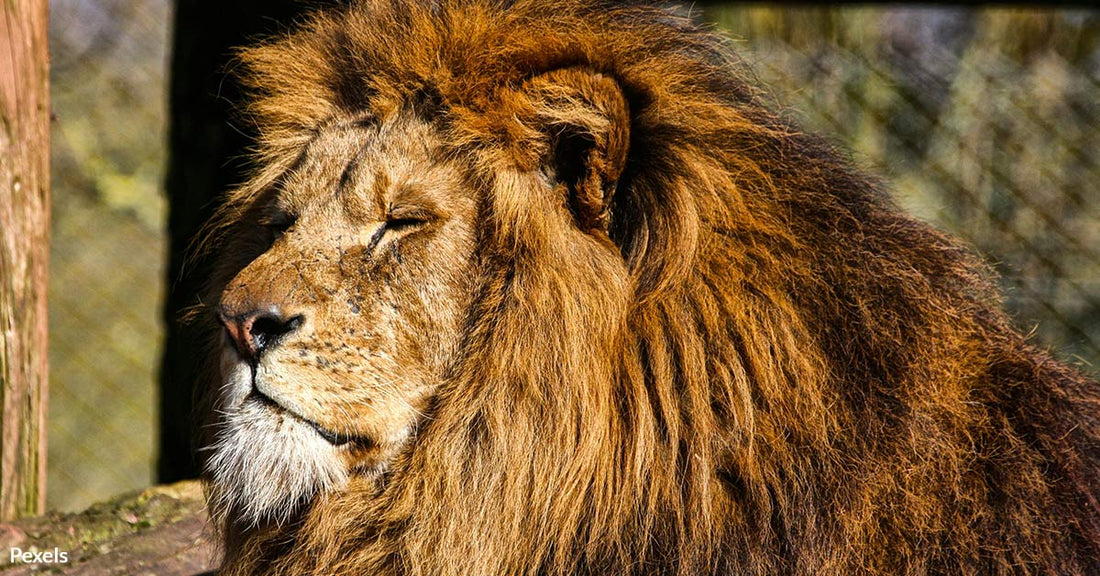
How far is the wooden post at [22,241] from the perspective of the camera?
3.31 meters

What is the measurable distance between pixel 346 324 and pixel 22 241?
5.21ft

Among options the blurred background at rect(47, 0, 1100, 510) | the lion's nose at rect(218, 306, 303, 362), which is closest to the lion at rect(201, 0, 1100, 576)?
the lion's nose at rect(218, 306, 303, 362)

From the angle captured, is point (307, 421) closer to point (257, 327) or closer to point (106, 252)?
point (257, 327)

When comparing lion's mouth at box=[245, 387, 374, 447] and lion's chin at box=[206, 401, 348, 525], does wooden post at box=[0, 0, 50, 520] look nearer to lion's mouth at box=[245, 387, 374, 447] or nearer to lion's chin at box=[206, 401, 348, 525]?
lion's chin at box=[206, 401, 348, 525]

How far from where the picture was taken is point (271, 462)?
2422mm

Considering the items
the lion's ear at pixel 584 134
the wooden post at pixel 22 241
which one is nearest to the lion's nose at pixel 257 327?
the lion's ear at pixel 584 134

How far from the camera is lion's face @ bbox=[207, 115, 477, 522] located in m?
2.36

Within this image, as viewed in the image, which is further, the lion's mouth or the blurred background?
the blurred background

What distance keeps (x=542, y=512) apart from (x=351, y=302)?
0.61m

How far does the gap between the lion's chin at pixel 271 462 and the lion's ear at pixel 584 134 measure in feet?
2.51

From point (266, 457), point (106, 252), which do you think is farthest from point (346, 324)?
point (106, 252)

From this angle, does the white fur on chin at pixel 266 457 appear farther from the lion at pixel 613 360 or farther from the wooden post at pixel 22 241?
the wooden post at pixel 22 241

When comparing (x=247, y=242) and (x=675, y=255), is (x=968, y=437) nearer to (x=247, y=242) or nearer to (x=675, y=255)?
(x=675, y=255)

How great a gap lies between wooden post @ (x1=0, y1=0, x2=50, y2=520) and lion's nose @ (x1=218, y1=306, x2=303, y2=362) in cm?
140
